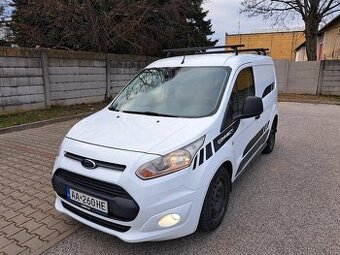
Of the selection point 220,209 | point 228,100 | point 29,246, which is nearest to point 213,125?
Result: point 228,100

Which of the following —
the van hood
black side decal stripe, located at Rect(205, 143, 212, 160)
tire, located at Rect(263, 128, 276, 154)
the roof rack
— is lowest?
tire, located at Rect(263, 128, 276, 154)

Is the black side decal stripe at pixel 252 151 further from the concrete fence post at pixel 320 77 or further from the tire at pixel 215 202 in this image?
the concrete fence post at pixel 320 77

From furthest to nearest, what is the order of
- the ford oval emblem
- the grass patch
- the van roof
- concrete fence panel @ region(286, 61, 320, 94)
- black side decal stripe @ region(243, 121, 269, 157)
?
concrete fence panel @ region(286, 61, 320, 94)
the grass patch
black side decal stripe @ region(243, 121, 269, 157)
the van roof
the ford oval emblem

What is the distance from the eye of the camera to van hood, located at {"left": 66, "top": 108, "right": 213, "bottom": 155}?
260 cm

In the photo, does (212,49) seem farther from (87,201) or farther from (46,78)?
(46,78)

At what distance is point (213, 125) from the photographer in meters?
2.91

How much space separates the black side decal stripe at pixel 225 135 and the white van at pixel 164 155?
0.03 feet

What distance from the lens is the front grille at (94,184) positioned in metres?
2.42

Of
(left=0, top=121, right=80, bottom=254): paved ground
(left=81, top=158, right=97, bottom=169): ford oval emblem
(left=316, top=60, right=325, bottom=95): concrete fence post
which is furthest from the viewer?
(left=316, top=60, right=325, bottom=95): concrete fence post

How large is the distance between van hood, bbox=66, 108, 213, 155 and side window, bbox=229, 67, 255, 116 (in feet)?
1.84

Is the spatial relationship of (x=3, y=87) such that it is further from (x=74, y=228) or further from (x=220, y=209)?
(x=220, y=209)

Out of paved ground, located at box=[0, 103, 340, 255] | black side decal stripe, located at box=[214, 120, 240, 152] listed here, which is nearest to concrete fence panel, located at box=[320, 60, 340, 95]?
paved ground, located at box=[0, 103, 340, 255]

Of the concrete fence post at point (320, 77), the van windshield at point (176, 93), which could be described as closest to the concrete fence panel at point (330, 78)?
the concrete fence post at point (320, 77)

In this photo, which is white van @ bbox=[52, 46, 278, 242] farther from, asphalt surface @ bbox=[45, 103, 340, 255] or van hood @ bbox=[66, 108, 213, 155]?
asphalt surface @ bbox=[45, 103, 340, 255]
